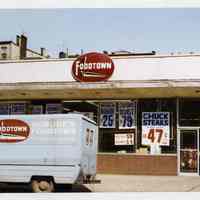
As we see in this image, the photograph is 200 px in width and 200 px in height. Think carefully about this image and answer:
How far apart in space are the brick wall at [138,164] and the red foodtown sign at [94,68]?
427 cm

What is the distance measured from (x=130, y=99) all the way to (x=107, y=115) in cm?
147

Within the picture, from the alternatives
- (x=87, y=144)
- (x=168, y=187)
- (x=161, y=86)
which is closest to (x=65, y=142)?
(x=87, y=144)

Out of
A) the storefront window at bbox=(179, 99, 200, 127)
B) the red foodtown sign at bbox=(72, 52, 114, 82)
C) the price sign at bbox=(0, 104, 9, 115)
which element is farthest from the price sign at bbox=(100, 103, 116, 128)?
the price sign at bbox=(0, 104, 9, 115)

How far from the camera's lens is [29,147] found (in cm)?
Result: 1716

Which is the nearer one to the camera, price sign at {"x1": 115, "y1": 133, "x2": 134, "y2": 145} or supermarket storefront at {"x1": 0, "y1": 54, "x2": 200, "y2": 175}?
supermarket storefront at {"x1": 0, "y1": 54, "x2": 200, "y2": 175}

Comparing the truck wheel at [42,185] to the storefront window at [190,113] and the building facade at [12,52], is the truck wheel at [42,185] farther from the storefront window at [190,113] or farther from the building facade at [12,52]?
the building facade at [12,52]

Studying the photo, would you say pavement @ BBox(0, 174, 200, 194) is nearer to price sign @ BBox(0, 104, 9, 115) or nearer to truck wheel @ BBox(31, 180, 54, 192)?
truck wheel @ BBox(31, 180, 54, 192)

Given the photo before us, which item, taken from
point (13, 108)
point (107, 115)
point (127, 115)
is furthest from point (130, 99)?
point (13, 108)

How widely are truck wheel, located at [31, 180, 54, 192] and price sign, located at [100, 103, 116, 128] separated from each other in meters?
9.73

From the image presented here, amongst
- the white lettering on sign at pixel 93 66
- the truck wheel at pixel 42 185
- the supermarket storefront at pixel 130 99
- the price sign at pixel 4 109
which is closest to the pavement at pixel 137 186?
the truck wheel at pixel 42 185

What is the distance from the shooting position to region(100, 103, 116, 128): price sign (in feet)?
86.2

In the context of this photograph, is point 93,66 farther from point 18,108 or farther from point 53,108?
point 18,108

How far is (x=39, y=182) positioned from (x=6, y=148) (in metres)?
1.67

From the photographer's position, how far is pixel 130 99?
85.5 ft
